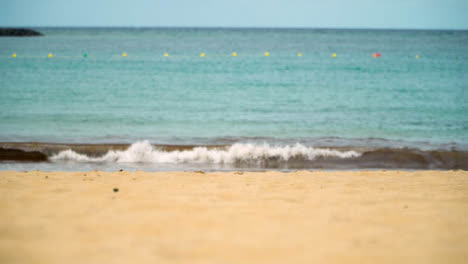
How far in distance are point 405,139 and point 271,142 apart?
396 cm

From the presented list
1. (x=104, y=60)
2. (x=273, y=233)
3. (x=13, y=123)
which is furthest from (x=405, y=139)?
(x=104, y=60)

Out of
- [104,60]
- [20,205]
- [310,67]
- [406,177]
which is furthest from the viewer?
[104,60]

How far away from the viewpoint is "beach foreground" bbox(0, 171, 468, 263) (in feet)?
9.59

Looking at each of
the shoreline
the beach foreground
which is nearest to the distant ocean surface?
the shoreline

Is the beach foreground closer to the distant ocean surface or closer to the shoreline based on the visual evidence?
the shoreline

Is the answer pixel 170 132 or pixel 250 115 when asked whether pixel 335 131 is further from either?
pixel 170 132

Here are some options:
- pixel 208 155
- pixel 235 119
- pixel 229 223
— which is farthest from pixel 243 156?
pixel 229 223

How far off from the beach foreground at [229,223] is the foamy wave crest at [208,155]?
14.7 feet

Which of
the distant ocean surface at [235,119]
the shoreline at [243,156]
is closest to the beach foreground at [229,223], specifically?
the shoreline at [243,156]

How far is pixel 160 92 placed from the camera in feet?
70.1

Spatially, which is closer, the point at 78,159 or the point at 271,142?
the point at 78,159

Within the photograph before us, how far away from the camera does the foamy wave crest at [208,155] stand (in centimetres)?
1016

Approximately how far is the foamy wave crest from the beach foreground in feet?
14.7

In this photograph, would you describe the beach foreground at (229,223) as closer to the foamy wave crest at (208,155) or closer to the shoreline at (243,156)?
the shoreline at (243,156)
